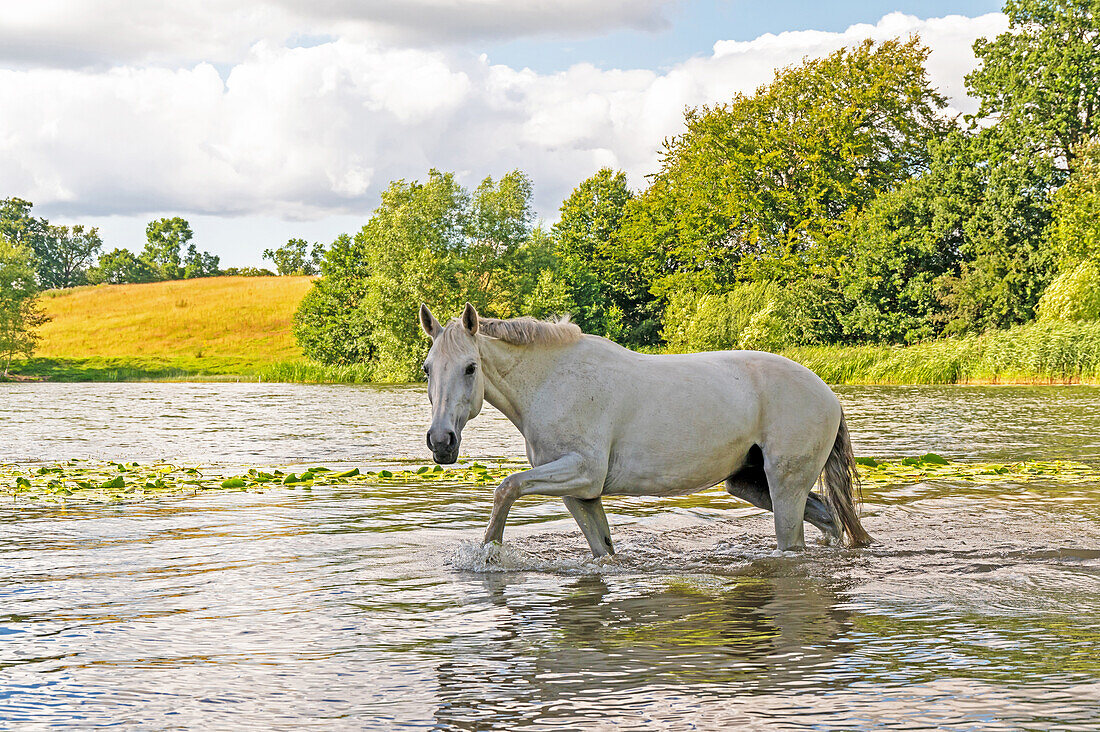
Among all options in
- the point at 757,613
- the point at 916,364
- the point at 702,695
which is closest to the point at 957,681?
the point at 702,695

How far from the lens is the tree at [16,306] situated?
70812 mm

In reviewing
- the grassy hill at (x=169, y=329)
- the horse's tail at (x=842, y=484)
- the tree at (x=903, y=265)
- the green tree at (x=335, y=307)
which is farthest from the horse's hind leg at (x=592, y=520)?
the grassy hill at (x=169, y=329)

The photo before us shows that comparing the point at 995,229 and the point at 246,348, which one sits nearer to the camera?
the point at 995,229

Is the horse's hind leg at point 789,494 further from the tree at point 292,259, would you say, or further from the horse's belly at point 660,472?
the tree at point 292,259

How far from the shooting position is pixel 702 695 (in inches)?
175

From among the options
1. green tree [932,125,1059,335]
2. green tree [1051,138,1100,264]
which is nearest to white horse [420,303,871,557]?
green tree [1051,138,1100,264]

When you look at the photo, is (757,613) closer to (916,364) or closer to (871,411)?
(871,411)

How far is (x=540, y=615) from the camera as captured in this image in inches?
241

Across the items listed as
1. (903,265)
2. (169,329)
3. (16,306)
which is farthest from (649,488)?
(169,329)

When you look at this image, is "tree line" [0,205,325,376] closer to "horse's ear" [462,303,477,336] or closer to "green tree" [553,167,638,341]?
"green tree" [553,167,638,341]

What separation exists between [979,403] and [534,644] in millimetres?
26088

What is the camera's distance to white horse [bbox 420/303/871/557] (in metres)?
7.14

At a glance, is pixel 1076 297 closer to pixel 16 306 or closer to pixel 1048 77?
pixel 1048 77

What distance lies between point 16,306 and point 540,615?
7642 centimetres
